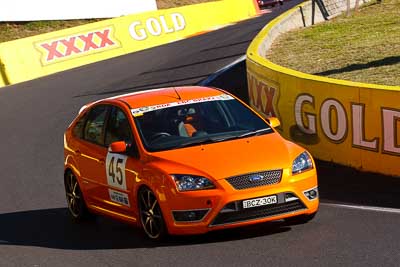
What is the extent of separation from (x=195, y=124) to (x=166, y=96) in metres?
0.68

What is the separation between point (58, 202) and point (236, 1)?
113ft

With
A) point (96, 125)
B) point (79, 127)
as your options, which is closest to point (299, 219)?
A: point (96, 125)

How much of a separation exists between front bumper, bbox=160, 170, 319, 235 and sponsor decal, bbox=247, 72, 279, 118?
5457 mm

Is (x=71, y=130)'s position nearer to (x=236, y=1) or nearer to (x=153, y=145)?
(x=153, y=145)

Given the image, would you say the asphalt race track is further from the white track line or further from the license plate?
the license plate

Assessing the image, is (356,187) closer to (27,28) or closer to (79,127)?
(79,127)

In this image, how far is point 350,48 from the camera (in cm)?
2294

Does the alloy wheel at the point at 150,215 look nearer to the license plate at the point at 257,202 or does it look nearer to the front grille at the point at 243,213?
the front grille at the point at 243,213

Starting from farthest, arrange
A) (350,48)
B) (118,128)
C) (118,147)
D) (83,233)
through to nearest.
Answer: (350,48) < (83,233) < (118,128) < (118,147)

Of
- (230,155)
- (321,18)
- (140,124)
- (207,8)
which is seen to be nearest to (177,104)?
(140,124)

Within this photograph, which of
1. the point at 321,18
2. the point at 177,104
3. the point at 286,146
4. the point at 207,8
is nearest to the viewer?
the point at 286,146

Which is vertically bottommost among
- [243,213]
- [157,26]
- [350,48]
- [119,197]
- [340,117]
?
[157,26]

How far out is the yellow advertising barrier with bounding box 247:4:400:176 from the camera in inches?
454

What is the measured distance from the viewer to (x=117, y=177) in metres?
9.88
